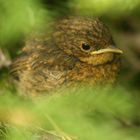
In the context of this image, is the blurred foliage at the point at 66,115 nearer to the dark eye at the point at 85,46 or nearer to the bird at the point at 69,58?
the bird at the point at 69,58

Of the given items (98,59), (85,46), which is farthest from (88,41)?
(98,59)

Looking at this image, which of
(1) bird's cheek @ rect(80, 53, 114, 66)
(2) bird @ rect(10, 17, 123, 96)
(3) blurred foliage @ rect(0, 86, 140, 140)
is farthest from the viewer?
(1) bird's cheek @ rect(80, 53, 114, 66)

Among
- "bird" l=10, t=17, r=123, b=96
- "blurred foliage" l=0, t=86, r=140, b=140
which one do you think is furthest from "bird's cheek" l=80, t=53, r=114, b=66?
"blurred foliage" l=0, t=86, r=140, b=140

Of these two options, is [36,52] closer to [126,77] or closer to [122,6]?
[126,77]

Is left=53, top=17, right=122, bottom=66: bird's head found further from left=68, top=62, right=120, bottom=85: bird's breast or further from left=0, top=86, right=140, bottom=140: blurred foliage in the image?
left=0, top=86, right=140, bottom=140: blurred foliage

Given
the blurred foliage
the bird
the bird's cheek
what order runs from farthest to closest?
1. the bird's cheek
2. the bird
3. the blurred foliage

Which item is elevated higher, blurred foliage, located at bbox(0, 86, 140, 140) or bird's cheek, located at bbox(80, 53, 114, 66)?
bird's cheek, located at bbox(80, 53, 114, 66)

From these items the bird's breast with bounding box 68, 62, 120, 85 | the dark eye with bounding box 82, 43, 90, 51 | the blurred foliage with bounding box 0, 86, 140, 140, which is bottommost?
the blurred foliage with bounding box 0, 86, 140, 140

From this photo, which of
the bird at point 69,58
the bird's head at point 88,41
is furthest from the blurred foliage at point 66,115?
the bird's head at point 88,41

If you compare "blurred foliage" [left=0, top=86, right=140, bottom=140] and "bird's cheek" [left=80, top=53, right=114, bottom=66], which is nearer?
"blurred foliage" [left=0, top=86, right=140, bottom=140]
